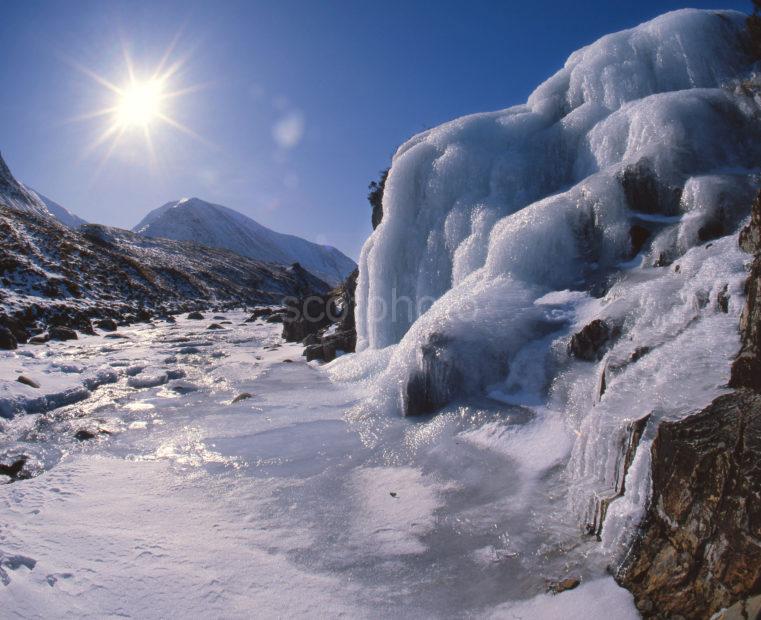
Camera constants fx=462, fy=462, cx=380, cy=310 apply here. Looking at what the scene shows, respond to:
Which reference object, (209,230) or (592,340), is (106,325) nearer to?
(592,340)

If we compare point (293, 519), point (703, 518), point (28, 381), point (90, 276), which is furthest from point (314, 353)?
point (90, 276)

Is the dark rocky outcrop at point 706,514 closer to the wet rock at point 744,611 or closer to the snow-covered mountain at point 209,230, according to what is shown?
the wet rock at point 744,611

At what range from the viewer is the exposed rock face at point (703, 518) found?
2557mm

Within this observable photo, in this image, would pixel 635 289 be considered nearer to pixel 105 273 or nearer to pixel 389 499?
pixel 389 499

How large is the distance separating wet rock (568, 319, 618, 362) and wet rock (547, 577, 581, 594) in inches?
125

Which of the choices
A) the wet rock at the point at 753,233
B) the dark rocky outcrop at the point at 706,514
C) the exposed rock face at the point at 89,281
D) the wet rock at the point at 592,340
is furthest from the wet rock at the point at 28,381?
the wet rock at the point at 753,233

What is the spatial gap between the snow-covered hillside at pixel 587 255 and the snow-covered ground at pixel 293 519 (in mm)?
428

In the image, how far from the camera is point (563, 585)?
321 centimetres

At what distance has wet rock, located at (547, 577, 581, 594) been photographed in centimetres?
318

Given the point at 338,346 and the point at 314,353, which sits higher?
the point at 338,346

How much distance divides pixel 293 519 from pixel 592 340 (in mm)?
4171

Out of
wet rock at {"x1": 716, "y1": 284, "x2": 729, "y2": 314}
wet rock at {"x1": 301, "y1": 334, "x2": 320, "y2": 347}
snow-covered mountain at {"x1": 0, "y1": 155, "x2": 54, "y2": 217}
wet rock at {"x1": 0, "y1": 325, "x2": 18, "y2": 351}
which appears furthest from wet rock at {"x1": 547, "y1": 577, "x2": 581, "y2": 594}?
snow-covered mountain at {"x1": 0, "y1": 155, "x2": 54, "y2": 217}

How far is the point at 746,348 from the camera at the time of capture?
138 inches

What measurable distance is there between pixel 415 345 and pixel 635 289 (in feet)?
10.8
